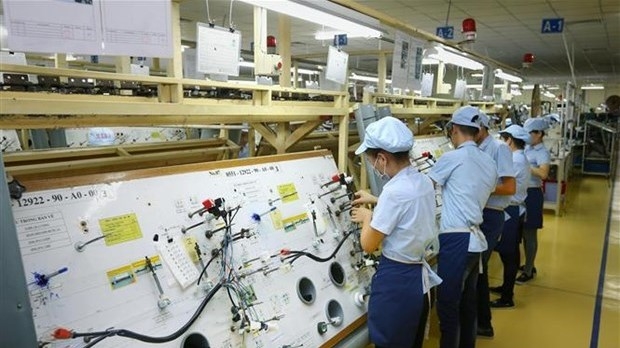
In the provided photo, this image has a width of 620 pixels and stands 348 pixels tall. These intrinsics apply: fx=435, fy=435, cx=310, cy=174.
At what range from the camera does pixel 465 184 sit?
246 centimetres

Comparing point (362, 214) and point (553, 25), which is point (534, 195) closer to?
point (362, 214)

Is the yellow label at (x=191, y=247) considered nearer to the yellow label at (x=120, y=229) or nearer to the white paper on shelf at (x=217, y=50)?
the yellow label at (x=120, y=229)

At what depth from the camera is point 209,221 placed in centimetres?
185

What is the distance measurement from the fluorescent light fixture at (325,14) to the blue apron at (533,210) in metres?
2.55

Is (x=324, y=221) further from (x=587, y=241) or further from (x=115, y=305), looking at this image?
(x=587, y=241)

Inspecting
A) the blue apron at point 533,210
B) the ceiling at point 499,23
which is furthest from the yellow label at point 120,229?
the blue apron at point 533,210

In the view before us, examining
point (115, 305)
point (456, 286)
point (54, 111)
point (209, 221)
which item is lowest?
point (456, 286)

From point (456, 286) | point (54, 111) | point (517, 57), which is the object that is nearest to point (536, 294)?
point (456, 286)

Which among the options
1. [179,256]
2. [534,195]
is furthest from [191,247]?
[534,195]

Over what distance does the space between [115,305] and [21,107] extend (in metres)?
0.69

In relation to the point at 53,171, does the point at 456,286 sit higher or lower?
lower

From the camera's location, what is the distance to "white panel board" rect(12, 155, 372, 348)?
137cm

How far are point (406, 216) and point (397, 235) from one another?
0.10 metres

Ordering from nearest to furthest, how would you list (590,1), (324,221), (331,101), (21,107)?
1. (21,107)
2. (324,221)
3. (331,101)
4. (590,1)
